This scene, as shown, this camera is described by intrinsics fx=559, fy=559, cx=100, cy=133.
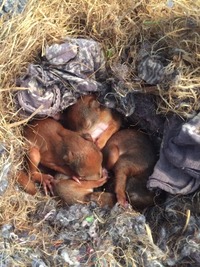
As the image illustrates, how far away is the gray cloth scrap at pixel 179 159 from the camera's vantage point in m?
3.05

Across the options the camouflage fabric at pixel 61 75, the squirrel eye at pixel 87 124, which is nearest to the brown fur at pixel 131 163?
the squirrel eye at pixel 87 124

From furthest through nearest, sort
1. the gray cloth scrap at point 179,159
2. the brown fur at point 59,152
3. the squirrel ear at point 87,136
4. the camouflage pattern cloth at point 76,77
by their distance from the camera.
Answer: the squirrel ear at point 87,136
the brown fur at point 59,152
the camouflage pattern cloth at point 76,77
the gray cloth scrap at point 179,159

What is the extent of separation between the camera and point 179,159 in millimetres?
3135

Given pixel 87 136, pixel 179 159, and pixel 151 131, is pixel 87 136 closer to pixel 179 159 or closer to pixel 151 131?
pixel 151 131

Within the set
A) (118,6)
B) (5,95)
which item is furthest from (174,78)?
(5,95)

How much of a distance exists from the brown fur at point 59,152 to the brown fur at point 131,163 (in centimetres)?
14

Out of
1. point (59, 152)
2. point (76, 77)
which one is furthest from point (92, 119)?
point (76, 77)

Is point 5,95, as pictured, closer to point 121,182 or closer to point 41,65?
point 41,65

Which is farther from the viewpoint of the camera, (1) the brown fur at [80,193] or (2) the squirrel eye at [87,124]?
(2) the squirrel eye at [87,124]

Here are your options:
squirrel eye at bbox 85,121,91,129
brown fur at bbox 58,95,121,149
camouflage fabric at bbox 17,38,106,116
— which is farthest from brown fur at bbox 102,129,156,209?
camouflage fabric at bbox 17,38,106,116

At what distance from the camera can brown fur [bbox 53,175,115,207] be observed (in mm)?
3371

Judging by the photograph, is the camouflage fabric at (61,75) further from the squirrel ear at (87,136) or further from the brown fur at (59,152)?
the squirrel ear at (87,136)

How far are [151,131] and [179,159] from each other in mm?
485

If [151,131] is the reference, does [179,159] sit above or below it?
above
